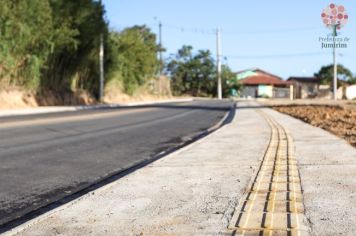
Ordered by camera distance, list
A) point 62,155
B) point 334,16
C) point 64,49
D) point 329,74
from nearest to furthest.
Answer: point 62,155, point 334,16, point 64,49, point 329,74

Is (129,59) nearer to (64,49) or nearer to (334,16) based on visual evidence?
(64,49)

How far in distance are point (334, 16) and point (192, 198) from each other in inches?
1136

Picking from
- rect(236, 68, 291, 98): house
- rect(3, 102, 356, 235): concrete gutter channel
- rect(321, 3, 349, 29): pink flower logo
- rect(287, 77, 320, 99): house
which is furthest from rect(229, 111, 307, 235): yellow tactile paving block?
rect(236, 68, 291, 98): house

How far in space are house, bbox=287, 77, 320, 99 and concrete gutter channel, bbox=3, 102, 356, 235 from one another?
92.0m

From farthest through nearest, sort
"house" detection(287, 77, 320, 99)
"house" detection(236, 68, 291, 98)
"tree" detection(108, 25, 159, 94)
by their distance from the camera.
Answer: "house" detection(236, 68, 291, 98) → "house" detection(287, 77, 320, 99) → "tree" detection(108, 25, 159, 94)

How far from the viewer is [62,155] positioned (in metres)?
13.3

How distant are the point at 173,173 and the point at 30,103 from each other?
3592 cm

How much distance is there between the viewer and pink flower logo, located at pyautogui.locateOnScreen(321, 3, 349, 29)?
33.6 m

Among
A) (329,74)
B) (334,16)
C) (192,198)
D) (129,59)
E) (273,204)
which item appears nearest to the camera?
(273,204)

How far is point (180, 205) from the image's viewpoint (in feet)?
24.2

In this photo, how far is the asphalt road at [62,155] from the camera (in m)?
8.97

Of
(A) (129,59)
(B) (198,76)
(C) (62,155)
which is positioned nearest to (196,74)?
(B) (198,76)

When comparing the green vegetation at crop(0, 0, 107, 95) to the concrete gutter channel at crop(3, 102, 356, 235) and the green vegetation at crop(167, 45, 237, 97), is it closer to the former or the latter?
the concrete gutter channel at crop(3, 102, 356, 235)

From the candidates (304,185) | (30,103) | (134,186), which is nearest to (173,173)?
(134,186)
